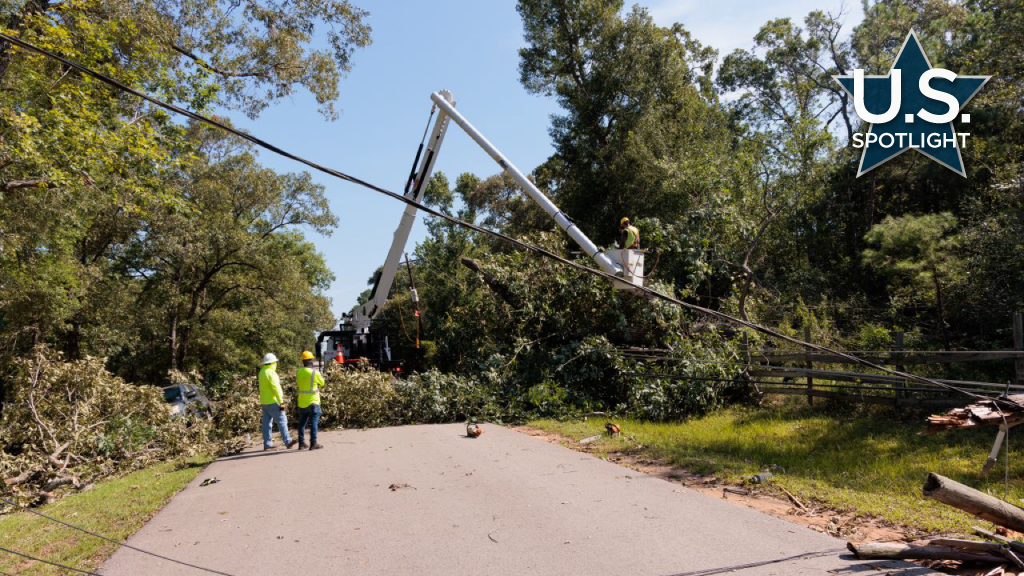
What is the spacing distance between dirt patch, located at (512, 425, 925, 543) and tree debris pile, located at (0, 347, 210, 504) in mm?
8211

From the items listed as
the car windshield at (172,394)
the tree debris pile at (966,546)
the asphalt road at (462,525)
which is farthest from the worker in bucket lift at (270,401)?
the tree debris pile at (966,546)

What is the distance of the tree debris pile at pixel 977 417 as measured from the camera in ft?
15.1

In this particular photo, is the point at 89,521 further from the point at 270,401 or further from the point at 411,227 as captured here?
the point at 411,227

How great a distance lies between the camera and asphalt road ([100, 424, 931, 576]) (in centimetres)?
511

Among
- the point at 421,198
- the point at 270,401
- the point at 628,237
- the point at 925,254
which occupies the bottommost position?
the point at 270,401

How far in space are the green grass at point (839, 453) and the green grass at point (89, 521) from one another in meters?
6.33

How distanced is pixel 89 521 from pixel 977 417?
8.35 meters

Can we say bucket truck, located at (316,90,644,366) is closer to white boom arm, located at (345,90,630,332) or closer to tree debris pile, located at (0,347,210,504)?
white boom arm, located at (345,90,630,332)

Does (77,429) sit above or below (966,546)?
above

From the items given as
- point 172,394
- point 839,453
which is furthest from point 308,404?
point 839,453

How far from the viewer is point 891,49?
2692 centimetres

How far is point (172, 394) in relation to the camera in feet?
52.4

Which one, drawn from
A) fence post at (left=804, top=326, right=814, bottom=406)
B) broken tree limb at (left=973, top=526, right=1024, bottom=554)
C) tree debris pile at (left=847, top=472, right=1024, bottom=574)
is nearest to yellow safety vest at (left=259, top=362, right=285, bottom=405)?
tree debris pile at (left=847, top=472, right=1024, bottom=574)

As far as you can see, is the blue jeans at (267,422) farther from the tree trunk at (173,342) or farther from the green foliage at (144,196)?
the tree trunk at (173,342)
